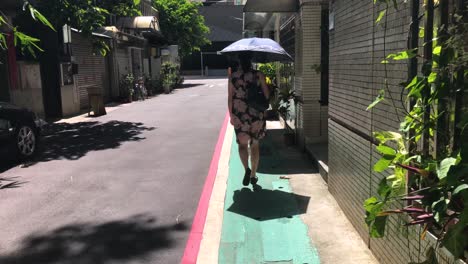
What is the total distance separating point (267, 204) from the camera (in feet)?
18.7

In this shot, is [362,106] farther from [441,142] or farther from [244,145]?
[244,145]

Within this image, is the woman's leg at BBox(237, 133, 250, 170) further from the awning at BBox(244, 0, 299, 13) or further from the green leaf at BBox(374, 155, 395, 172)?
the green leaf at BBox(374, 155, 395, 172)

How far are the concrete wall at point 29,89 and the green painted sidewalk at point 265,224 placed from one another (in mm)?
9983

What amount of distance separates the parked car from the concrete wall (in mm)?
5549

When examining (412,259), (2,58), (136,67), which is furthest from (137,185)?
(136,67)

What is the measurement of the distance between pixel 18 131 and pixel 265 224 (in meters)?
5.83

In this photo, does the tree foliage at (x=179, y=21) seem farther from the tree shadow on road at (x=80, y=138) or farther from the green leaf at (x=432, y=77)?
the green leaf at (x=432, y=77)

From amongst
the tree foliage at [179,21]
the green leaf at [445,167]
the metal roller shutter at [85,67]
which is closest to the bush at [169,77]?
the tree foliage at [179,21]

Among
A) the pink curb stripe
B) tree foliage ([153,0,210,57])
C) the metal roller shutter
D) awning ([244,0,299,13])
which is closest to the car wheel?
the pink curb stripe

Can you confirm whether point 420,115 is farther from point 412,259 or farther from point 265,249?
point 265,249

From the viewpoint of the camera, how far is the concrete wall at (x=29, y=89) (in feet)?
47.7

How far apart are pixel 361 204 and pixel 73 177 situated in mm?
5018

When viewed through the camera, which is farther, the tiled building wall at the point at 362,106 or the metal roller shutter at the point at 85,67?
the metal roller shutter at the point at 85,67

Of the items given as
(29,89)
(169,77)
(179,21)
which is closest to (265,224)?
(29,89)
